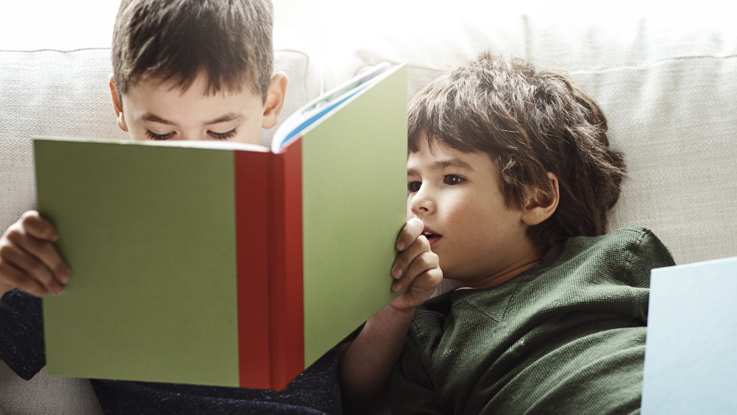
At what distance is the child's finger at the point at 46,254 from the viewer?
0.62 metres

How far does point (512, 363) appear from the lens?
0.86 m

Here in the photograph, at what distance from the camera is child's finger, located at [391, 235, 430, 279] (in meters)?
0.81

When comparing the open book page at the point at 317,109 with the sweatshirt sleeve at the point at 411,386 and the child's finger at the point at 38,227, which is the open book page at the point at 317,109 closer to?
the child's finger at the point at 38,227

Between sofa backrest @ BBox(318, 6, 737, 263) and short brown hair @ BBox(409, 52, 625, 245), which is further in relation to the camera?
sofa backrest @ BBox(318, 6, 737, 263)

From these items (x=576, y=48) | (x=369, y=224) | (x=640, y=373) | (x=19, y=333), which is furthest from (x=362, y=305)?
(x=576, y=48)

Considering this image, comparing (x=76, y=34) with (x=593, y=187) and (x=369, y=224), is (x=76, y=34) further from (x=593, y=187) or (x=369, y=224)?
(x=593, y=187)

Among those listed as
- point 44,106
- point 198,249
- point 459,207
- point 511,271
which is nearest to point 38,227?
point 198,249

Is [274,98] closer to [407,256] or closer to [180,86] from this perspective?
[180,86]

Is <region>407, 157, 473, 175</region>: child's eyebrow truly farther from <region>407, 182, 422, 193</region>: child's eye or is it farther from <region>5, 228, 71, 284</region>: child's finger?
<region>5, 228, 71, 284</region>: child's finger

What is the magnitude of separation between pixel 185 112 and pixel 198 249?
267 millimetres

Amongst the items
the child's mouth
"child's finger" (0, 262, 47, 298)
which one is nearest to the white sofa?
the child's mouth

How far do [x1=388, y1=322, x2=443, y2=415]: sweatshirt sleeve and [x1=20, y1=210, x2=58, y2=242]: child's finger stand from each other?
0.57 meters

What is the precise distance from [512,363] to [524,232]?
0.28 m

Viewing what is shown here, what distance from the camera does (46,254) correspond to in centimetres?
62
